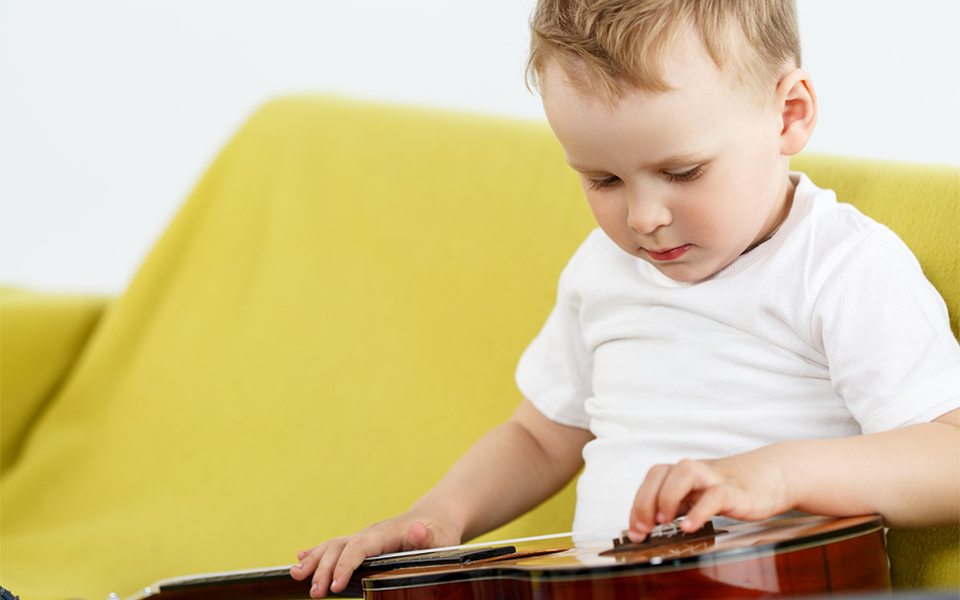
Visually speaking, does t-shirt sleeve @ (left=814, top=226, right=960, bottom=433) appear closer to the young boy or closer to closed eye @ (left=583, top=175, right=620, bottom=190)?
the young boy

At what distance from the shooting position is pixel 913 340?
73cm

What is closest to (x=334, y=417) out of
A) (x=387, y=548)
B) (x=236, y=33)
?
(x=387, y=548)

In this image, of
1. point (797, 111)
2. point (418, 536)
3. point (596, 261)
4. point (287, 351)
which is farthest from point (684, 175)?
point (287, 351)

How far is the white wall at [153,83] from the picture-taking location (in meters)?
2.07

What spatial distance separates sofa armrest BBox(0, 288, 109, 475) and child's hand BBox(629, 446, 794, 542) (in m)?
1.36

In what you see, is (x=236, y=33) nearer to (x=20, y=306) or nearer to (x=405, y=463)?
(x=20, y=306)

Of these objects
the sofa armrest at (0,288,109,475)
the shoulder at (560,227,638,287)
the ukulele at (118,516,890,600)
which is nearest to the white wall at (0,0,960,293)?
the sofa armrest at (0,288,109,475)

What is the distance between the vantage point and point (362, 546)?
89 cm

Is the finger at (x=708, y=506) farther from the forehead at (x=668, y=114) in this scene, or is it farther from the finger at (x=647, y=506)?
the forehead at (x=668, y=114)

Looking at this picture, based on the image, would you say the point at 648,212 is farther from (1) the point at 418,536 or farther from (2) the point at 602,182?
(1) the point at 418,536

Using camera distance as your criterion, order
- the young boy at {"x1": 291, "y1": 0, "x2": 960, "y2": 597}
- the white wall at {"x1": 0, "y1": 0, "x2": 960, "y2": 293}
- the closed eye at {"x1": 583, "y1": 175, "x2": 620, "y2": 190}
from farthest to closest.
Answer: the white wall at {"x1": 0, "y1": 0, "x2": 960, "y2": 293} < the closed eye at {"x1": 583, "y1": 175, "x2": 620, "y2": 190} < the young boy at {"x1": 291, "y1": 0, "x2": 960, "y2": 597}

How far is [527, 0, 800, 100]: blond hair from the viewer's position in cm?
73

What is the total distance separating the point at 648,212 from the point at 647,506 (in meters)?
0.24

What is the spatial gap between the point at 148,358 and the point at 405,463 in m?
0.60
